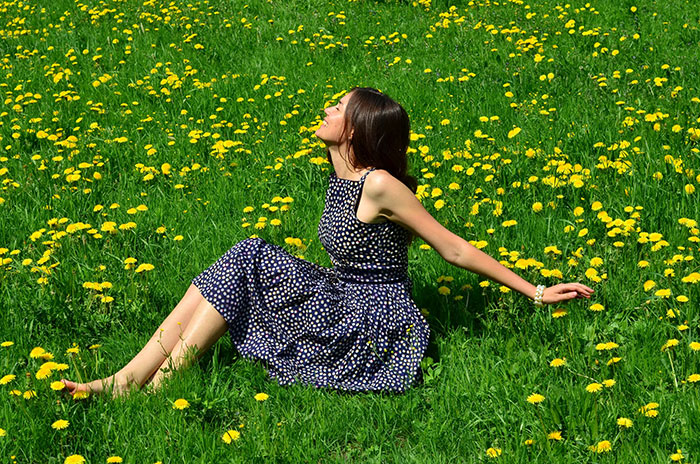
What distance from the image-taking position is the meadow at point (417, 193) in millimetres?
2746

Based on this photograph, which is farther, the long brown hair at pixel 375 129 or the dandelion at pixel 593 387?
A: the long brown hair at pixel 375 129

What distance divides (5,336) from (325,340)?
138 cm

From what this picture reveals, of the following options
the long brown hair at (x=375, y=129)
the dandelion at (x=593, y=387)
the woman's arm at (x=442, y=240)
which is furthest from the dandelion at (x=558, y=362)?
the long brown hair at (x=375, y=129)

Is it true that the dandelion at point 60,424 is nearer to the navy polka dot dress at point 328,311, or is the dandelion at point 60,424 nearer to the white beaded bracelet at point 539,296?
the navy polka dot dress at point 328,311

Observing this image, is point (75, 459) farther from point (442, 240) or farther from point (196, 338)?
point (442, 240)

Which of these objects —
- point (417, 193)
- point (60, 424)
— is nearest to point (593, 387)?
point (60, 424)

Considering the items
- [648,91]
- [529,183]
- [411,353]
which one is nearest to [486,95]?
[648,91]

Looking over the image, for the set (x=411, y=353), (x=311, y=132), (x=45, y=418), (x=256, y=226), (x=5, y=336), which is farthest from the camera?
(x=311, y=132)

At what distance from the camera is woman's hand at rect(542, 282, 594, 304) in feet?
9.86

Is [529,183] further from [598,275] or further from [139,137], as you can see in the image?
[139,137]

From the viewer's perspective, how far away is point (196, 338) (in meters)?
3.15

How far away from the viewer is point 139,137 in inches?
218

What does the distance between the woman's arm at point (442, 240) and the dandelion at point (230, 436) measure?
1.01m

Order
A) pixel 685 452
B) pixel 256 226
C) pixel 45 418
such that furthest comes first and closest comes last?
1. pixel 256 226
2. pixel 45 418
3. pixel 685 452
